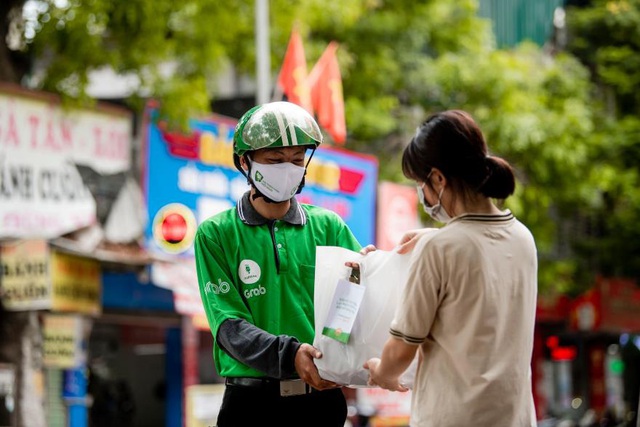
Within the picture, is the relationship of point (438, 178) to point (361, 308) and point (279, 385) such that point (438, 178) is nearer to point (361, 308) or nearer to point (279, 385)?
point (361, 308)

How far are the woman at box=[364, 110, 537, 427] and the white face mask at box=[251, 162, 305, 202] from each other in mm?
617

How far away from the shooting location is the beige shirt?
3510mm

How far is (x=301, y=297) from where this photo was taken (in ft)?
14.0

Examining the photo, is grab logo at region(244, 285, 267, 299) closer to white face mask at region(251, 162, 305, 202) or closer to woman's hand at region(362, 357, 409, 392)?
white face mask at region(251, 162, 305, 202)

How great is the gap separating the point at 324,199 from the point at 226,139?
267 cm

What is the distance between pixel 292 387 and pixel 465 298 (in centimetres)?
83

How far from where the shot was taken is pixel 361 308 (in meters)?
3.91

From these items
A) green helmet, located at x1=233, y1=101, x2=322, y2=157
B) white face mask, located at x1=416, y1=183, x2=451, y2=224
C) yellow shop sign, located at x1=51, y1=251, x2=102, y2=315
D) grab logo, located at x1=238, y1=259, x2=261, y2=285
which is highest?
green helmet, located at x1=233, y1=101, x2=322, y2=157

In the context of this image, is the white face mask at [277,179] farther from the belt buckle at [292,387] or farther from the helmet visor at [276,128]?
the belt buckle at [292,387]

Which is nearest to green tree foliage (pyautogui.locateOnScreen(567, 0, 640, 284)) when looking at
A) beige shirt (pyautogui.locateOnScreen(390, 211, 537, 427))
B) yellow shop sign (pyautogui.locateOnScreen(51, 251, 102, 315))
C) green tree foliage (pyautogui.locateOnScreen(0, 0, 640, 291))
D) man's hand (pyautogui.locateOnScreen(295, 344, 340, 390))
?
green tree foliage (pyautogui.locateOnScreen(0, 0, 640, 291))

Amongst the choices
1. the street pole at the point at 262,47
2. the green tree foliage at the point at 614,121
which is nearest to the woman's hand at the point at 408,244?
the street pole at the point at 262,47

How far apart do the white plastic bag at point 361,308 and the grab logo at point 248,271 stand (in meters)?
0.28

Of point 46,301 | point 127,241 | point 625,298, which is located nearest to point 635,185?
point 625,298

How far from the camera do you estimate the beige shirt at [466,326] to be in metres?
3.51
